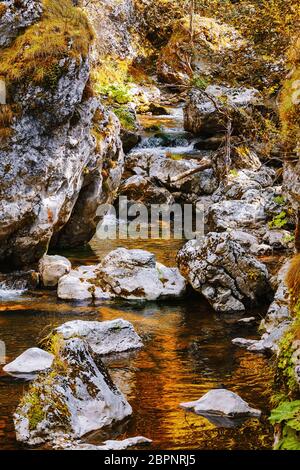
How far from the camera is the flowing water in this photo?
667 centimetres

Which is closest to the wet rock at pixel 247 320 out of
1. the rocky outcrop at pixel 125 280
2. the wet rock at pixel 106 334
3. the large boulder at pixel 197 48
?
the rocky outcrop at pixel 125 280

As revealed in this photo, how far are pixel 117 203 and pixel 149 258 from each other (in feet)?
29.8

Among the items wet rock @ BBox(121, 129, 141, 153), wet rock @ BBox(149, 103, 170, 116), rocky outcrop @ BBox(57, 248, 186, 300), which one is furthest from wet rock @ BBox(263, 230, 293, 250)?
wet rock @ BBox(149, 103, 170, 116)

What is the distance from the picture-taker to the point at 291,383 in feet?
16.7

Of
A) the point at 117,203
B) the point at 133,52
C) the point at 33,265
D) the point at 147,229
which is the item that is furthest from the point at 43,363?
the point at 133,52

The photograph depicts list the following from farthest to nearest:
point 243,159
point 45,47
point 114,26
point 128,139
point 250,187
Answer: point 114,26 < point 128,139 < point 243,159 < point 250,187 < point 45,47

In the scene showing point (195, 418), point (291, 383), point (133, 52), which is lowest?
point (195, 418)

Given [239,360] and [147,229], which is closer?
[239,360]

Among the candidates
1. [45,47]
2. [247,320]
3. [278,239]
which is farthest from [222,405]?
[278,239]

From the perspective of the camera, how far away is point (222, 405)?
7305 millimetres

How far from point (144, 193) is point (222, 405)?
632 inches

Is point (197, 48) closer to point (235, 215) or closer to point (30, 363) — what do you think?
point (235, 215)
